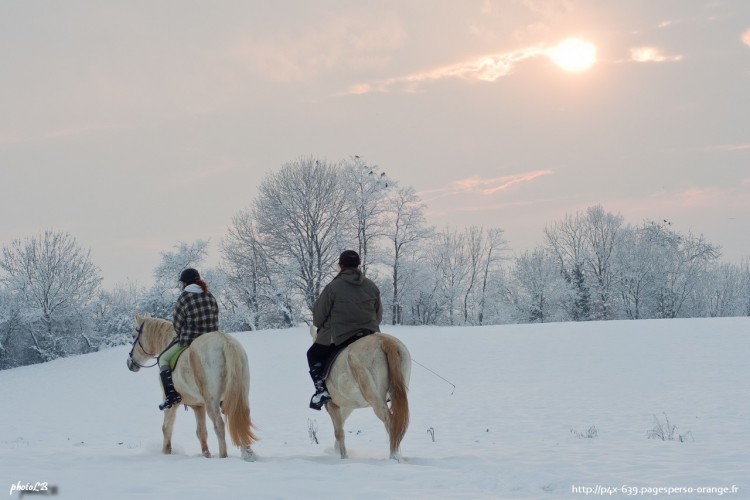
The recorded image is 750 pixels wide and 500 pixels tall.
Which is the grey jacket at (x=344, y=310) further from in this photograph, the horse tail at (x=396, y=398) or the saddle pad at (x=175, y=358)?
the saddle pad at (x=175, y=358)

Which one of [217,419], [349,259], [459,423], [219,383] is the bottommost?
[459,423]

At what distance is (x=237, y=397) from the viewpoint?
8.20m

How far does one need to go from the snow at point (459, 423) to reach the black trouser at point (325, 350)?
129 centimetres

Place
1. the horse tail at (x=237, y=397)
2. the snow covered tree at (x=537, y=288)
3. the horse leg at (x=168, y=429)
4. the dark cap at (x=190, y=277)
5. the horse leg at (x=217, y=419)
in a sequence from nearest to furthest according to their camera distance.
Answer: the horse tail at (x=237, y=397) < the horse leg at (x=217, y=419) < the horse leg at (x=168, y=429) < the dark cap at (x=190, y=277) < the snow covered tree at (x=537, y=288)

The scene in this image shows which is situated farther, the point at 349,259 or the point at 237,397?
the point at 349,259

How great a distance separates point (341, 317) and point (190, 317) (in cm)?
216

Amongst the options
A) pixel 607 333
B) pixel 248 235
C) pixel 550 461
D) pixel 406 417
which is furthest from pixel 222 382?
pixel 248 235

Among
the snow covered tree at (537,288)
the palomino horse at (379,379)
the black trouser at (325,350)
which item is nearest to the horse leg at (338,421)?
the palomino horse at (379,379)

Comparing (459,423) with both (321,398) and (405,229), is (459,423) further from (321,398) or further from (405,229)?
(405,229)

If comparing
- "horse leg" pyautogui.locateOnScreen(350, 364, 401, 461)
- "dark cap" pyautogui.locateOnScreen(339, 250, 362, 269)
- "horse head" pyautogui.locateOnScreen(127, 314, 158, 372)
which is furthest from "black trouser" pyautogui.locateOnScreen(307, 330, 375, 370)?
"horse head" pyautogui.locateOnScreen(127, 314, 158, 372)

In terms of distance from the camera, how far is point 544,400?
18.4m

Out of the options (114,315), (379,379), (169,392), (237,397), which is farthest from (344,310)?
(114,315)

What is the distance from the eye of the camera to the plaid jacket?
359 inches

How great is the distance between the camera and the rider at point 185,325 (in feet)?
29.5
